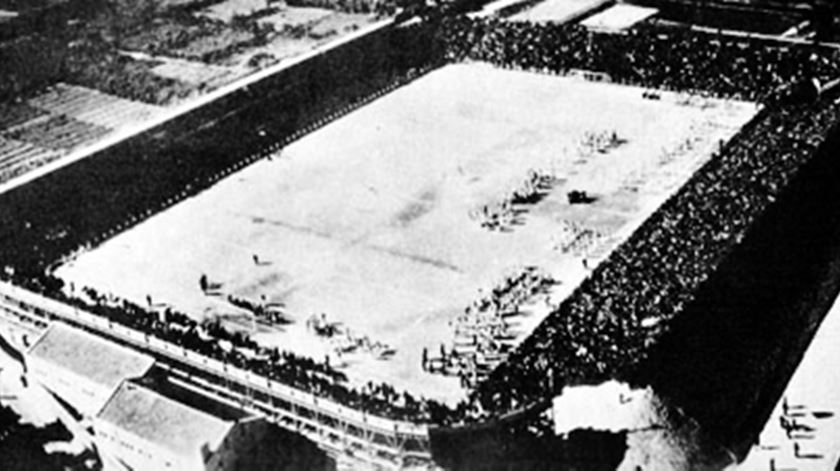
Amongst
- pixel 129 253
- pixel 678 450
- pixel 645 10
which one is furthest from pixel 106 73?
pixel 678 450

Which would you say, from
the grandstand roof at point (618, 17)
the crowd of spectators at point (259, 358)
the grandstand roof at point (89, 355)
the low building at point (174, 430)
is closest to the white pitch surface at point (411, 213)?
the crowd of spectators at point (259, 358)

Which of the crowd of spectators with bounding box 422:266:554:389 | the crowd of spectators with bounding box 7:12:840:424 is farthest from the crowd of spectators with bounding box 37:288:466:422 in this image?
the crowd of spectators with bounding box 422:266:554:389

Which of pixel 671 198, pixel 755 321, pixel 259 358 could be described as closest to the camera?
pixel 259 358

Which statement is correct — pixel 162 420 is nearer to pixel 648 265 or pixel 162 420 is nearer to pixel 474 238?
pixel 474 238

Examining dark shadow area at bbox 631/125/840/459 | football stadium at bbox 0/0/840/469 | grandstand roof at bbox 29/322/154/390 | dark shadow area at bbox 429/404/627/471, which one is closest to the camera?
dark shadow area at bbox 429/404/627/471

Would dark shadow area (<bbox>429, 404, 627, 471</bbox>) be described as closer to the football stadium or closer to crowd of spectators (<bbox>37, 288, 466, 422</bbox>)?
the football stadium

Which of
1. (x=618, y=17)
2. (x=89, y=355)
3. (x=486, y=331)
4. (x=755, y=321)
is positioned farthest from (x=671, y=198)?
(x=618, y=17)

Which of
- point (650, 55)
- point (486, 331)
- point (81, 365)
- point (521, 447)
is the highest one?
point (650, 55)
